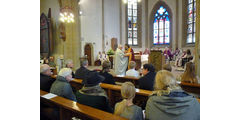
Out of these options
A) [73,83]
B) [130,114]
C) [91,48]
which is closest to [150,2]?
[91,48]

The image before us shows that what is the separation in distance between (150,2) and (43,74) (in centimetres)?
1643

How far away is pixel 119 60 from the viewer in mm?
8055

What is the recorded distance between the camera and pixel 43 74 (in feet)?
11.1

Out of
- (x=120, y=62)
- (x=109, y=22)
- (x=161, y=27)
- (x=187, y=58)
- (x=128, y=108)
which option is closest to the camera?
(x=128, y=108)

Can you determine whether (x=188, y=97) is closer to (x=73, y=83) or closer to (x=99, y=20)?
(x=73, y=83)

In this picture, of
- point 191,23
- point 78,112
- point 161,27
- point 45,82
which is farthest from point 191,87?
point 161,27

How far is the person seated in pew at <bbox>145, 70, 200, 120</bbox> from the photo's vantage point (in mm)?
1607

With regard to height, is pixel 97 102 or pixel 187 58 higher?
pixel 187 58

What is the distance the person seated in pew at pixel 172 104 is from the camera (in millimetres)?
1607

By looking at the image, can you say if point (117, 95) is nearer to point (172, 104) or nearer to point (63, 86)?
point (63, 86)

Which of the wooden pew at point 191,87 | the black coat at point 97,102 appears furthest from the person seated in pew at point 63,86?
the wooden pew at point 191,87

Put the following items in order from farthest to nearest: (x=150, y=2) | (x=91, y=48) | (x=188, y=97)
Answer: (x=150, y=2), (x=91, y=48), (x=188, y=97)

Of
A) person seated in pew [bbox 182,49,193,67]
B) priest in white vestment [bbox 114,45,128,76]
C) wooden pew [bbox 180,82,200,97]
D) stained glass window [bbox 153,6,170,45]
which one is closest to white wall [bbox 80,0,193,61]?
stained glass window [bbox 153,6,170,45]

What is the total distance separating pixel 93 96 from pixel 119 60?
5756mm
